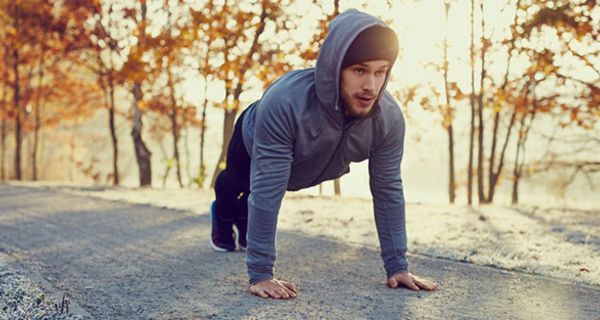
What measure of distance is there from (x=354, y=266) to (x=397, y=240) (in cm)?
68

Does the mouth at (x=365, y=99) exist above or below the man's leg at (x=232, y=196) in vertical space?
above

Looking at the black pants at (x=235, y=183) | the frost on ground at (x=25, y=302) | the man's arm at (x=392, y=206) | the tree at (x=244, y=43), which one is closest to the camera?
the frost on ground at (x=25, y=302)

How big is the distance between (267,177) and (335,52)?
684mm

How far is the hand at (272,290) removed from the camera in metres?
3.04

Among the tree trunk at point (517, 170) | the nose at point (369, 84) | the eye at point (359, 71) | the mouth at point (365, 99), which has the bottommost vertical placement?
the tree trunk at point (517, 170)

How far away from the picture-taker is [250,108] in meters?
3.71

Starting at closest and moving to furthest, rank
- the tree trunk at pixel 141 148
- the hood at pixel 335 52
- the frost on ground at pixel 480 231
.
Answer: the hood at pixel 335 52
the frost on ground at pixel 480 231
the tree trunk at pixel 141 148

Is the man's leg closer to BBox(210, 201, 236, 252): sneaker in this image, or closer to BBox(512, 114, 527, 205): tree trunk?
BBox(210, 201, 236, 252): sneaker

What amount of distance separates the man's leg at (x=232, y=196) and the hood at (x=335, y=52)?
98 cm

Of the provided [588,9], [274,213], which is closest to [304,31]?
[588,9]

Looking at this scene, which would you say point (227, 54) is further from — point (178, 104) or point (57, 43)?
point (178, 104)

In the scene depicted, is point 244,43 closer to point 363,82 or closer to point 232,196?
point 232,196

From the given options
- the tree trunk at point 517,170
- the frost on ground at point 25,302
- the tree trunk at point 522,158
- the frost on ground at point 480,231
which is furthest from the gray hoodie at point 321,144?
the tree trunk at point 522,158

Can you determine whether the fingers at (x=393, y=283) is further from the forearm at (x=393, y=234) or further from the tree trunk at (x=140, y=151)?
the tree trunk at (x=140, y=151)
